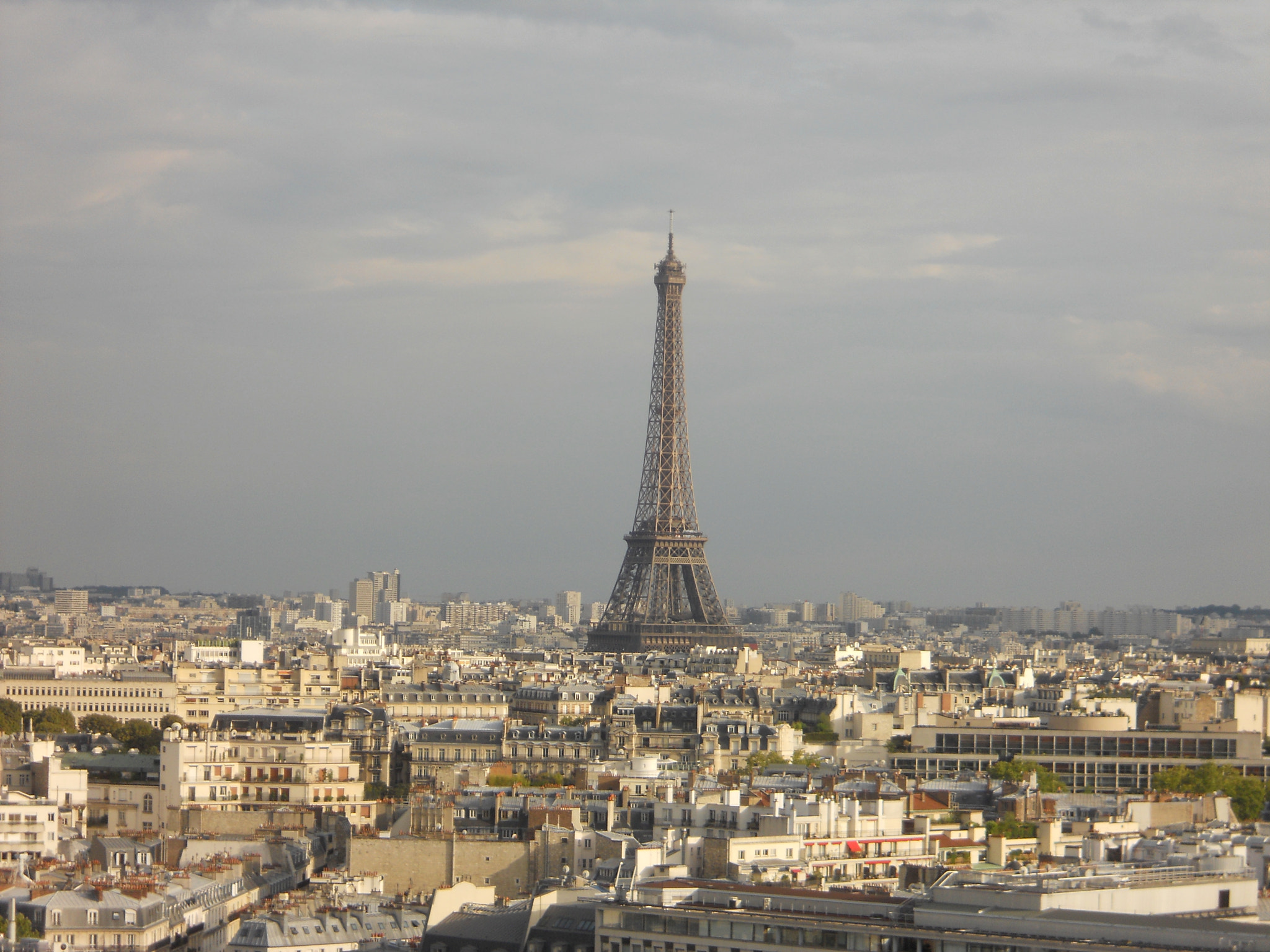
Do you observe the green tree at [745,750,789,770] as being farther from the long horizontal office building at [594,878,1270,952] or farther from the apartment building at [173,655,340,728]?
the long horizontal office building at [594,878,1270,952]

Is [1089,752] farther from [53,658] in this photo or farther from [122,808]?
[53,658]

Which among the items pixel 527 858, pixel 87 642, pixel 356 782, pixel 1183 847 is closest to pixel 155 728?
A: pixel 356 782

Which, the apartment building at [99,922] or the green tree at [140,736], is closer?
the apartment building at [99,922]

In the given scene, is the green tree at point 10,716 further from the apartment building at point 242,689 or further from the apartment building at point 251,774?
the apartment building at point 251,774

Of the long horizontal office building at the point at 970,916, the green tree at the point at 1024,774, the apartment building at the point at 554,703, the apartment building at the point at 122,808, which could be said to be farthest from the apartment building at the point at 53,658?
the long horizontal office building at the point at 970,916

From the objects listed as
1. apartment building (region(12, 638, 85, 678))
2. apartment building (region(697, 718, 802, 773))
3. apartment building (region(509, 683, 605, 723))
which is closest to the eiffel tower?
apartment building (region(12, 638, 85, 678))
